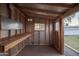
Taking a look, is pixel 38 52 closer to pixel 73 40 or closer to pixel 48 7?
pixel 73 40

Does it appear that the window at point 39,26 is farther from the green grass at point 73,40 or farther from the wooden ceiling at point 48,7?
the wooden ceiling at point 48,7

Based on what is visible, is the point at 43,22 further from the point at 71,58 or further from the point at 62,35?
the point at 71,58

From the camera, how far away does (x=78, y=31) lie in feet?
14.4

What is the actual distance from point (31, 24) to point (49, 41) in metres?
1.42

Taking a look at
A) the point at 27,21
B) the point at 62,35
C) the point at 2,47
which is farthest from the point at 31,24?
the point at 2,47

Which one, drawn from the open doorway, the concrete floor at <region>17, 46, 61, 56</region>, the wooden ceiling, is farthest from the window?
the wooden ceiling

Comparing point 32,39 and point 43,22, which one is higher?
point 43,22

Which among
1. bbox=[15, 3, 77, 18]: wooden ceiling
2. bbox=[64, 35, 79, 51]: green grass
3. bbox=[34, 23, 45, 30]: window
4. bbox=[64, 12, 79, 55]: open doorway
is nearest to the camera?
bbox=[15, 3, 77, 18]: wooden ceiling

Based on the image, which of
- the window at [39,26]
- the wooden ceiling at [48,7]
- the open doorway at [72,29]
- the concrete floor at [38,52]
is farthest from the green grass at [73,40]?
the window at [39,26]

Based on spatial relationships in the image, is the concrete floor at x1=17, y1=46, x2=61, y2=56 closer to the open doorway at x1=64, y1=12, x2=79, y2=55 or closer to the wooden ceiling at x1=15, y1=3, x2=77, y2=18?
the open doorway at x1=64, y1=12, x2=79, y2=55

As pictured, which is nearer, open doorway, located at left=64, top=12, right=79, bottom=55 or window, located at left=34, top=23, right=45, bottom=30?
open doorway, located at left=64, top=12, right=79, bottom=55

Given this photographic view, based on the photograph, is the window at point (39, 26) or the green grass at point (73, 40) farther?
the window at point (39, 26)

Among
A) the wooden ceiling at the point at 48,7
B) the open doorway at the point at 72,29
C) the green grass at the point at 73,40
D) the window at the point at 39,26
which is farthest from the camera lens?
Result: the window at the point at 39,26

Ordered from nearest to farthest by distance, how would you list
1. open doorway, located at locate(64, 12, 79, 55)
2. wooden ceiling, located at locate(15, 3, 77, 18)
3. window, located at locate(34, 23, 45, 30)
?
wooden ceiling, located at locate(15, 3, 77, 18) → open doorway, located at locate(64, 12, 79, 55) → window, located at locate(34, 23, 45, 30)
